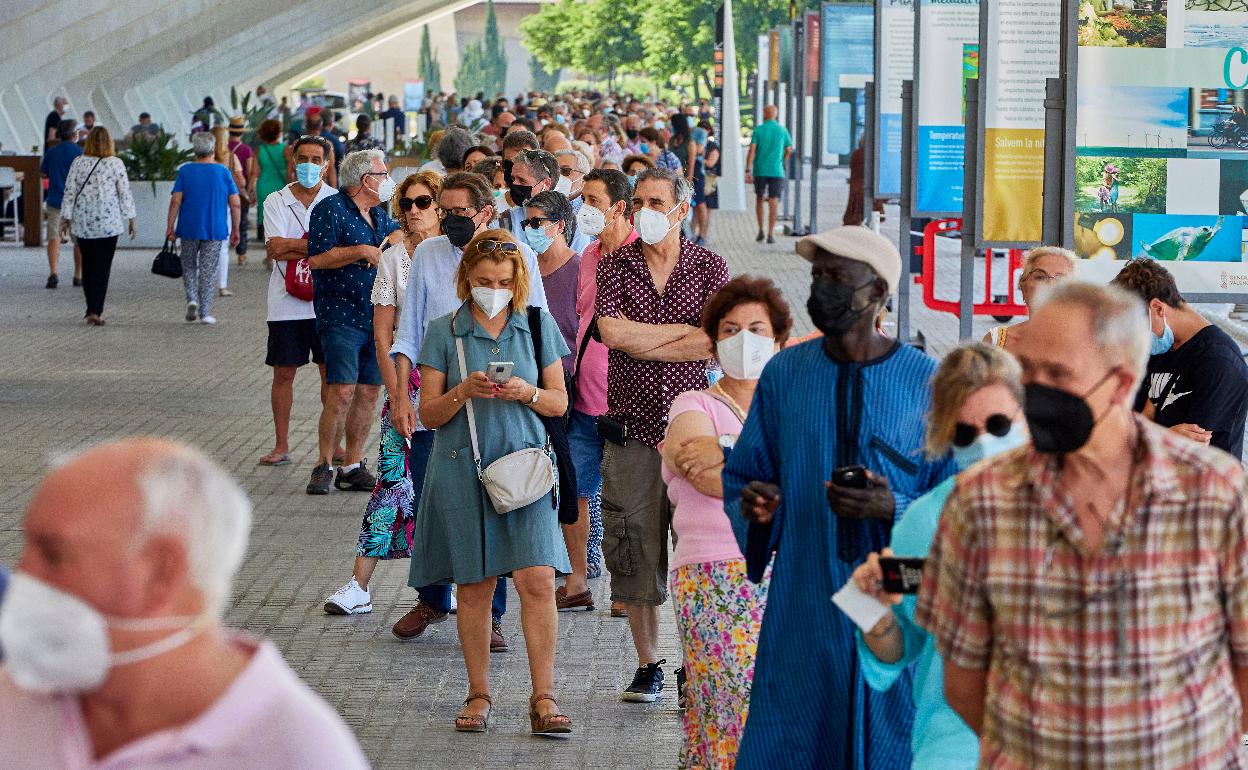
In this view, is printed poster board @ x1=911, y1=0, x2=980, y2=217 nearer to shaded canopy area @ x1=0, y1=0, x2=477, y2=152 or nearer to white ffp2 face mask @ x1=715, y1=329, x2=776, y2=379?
white ffp2 face mask @ x1=715, y1=329, x2=776, y2=379

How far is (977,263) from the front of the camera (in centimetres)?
2381

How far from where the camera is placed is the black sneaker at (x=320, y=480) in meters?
10.4

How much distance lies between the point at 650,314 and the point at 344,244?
341cm

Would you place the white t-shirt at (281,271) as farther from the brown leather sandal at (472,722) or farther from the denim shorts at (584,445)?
the brown leather sandal at (472,722)

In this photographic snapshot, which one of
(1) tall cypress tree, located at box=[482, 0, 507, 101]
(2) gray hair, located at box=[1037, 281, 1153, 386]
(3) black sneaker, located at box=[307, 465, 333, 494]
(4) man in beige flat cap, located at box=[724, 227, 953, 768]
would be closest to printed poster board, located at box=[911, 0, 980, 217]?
(3) black sneaker, located at box=[307, 465, 333, 494]

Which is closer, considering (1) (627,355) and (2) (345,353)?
(1) (627,355)

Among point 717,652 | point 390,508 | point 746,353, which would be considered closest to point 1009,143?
point 390,508

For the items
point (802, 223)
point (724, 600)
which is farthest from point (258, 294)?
point (724, 600)

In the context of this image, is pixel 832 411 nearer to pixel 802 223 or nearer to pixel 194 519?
pixel 194 519

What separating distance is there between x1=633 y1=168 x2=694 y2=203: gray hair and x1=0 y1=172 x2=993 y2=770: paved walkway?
1747mm

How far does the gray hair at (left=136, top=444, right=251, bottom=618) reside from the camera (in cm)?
230

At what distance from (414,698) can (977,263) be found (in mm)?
17951

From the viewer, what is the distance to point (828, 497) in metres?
4.11

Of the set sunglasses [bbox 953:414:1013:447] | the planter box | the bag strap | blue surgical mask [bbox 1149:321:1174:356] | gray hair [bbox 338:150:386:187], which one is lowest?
the planter box
